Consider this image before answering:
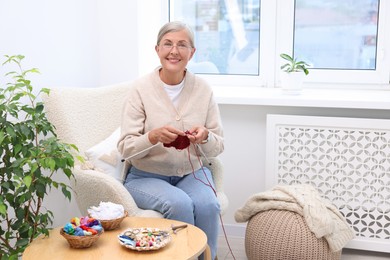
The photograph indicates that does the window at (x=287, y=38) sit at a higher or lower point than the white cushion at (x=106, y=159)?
higher

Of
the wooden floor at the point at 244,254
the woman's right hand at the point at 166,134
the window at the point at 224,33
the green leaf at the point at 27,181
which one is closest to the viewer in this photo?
the green leaf at the point at 27,181

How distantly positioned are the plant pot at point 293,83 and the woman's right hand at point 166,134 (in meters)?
1.00

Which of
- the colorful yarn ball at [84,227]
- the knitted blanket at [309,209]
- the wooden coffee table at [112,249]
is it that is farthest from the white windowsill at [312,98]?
the colorful yarn ball at [84,227]

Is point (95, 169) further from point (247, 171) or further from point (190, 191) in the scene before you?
point (247, 171)

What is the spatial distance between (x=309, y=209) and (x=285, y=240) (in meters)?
0.18

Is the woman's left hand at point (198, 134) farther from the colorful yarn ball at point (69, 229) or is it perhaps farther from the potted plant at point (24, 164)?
the colorful yarn ball at point (69, 229)

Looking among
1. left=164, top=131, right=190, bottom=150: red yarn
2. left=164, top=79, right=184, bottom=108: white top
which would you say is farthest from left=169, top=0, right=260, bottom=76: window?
left=164, top=131, right=190, bottom=150: red yarn

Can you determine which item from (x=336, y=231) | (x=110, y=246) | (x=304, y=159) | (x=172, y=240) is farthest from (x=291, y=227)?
(x=110, y=246)

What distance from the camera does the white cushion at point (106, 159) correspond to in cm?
247

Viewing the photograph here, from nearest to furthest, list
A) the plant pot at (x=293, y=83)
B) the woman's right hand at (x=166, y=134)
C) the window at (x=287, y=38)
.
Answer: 1. the woman's right hand at (x=166, y=134)
2. the plant pot at (x=293, y=83)
3. the window at (x=287, y=38)

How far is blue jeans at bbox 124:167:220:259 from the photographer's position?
2264mm

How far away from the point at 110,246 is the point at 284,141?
1.39 metres

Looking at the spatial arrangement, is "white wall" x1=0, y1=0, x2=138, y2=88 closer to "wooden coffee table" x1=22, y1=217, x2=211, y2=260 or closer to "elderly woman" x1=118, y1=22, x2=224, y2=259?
→ "elderly woman" x1=118, y1=22, x2=224, y2=259

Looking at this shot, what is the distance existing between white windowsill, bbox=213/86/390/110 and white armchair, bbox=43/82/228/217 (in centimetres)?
50
